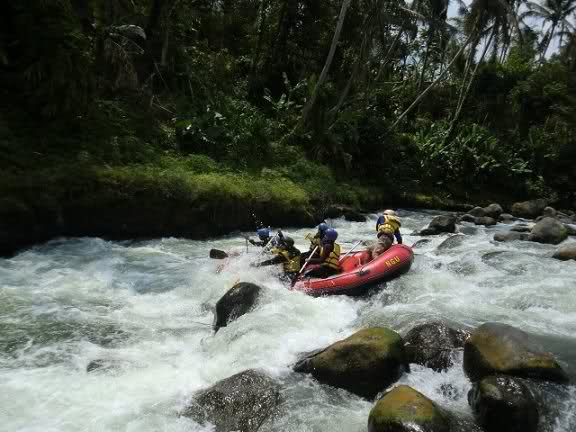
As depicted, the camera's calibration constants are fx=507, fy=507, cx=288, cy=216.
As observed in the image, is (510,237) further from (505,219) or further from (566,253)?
(505,219)

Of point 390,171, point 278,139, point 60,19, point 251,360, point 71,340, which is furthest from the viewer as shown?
point 390,171

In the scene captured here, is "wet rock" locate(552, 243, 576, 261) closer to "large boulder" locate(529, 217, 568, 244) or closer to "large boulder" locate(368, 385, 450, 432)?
"large boulder" locate(529, 217, 568, 244)

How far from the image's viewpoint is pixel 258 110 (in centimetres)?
1967

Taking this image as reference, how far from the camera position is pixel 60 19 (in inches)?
468

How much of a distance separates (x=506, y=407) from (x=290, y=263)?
15.9 ft

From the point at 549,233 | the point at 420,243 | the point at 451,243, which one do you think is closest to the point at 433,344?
the point at 451,243

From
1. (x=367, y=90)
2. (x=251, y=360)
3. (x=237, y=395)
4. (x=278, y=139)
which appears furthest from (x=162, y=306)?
(x=367, y=90)

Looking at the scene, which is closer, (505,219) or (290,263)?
(290,263)

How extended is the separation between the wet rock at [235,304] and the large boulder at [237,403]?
1788mm

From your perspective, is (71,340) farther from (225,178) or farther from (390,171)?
(390,171)

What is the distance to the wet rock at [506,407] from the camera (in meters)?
4.39

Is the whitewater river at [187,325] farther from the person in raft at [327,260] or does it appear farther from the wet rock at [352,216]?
the wet rock at [352,216]

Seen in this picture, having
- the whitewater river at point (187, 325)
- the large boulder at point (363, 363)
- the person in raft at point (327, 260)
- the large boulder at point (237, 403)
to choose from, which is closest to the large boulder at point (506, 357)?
the whitewater river at point (187, 325)

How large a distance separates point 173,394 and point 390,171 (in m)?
17.2
